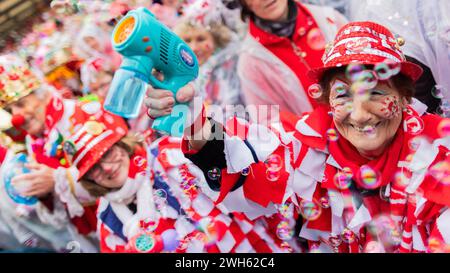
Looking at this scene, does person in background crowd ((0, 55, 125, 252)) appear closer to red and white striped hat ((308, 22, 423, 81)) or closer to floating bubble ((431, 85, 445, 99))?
red and white striped hat ((308, 22, 423, 81))

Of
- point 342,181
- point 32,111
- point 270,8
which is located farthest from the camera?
point 32,111

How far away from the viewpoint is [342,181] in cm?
141

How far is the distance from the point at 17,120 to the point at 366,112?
135 centimetres

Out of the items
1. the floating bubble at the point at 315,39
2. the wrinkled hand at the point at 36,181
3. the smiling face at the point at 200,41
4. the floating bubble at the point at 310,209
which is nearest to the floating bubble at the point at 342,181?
the floating bubble at the point at 310,209

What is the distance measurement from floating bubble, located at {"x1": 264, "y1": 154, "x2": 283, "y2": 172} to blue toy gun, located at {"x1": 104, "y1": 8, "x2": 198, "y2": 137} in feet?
1.11

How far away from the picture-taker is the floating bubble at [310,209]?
1.50m

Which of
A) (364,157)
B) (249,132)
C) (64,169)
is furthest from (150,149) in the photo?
(364,157)

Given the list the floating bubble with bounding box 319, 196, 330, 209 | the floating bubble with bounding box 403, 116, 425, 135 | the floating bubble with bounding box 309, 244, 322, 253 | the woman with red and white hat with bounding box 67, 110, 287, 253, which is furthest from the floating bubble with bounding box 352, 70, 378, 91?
the woman with red and white hat with bounding box 67, 110, 287, 253

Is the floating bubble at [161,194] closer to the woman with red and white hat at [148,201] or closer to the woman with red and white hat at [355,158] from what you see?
the woman with red and white hat at [148,201]

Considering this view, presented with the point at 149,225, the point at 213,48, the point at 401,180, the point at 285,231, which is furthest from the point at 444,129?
the point at 149,225

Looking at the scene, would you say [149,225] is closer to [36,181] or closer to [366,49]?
[36,181]

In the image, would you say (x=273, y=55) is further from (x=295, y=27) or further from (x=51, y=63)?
(x=51, y=63)

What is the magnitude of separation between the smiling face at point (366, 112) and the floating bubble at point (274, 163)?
22 cm

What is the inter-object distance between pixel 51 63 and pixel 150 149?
564 mm
